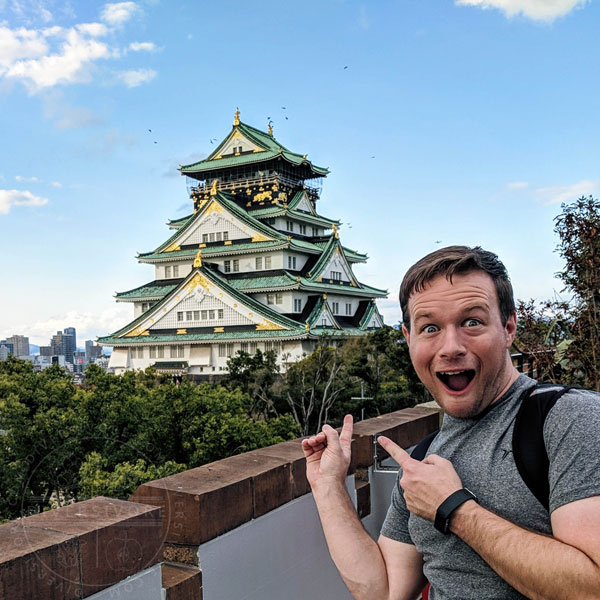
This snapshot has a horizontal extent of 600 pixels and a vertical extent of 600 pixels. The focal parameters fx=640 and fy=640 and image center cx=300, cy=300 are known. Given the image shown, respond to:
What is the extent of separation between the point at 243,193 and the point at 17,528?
35.1 meters

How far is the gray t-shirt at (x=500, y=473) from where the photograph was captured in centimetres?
133

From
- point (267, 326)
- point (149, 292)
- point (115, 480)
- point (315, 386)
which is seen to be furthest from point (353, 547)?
point (149, 292)

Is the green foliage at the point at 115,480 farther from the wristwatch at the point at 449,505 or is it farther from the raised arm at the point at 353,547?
the wristwatch at the point at 449,505

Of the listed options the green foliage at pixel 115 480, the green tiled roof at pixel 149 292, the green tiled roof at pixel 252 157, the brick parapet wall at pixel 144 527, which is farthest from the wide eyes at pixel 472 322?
the green tiled roof at pixel 149 292

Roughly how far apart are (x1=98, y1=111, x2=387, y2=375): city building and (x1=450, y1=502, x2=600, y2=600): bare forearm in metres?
27.8

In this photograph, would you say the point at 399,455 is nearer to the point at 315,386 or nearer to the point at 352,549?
the point at 352,549

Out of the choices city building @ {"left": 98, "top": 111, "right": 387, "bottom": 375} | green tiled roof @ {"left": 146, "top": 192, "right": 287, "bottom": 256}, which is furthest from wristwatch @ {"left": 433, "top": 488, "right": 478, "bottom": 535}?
green tiled roof @ {"left": 146, "top": 192, "right": 287, "bottom": 256}

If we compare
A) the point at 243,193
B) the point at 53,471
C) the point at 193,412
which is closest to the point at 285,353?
the point at 243,193

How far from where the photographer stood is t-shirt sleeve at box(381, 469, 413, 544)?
1790mm

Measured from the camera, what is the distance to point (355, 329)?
113 ft

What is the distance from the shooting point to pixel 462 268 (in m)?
1.66

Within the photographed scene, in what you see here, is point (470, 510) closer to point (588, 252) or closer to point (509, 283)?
point (509, 283)

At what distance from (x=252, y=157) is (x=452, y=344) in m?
34.8

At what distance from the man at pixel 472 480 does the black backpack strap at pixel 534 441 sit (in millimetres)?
20
